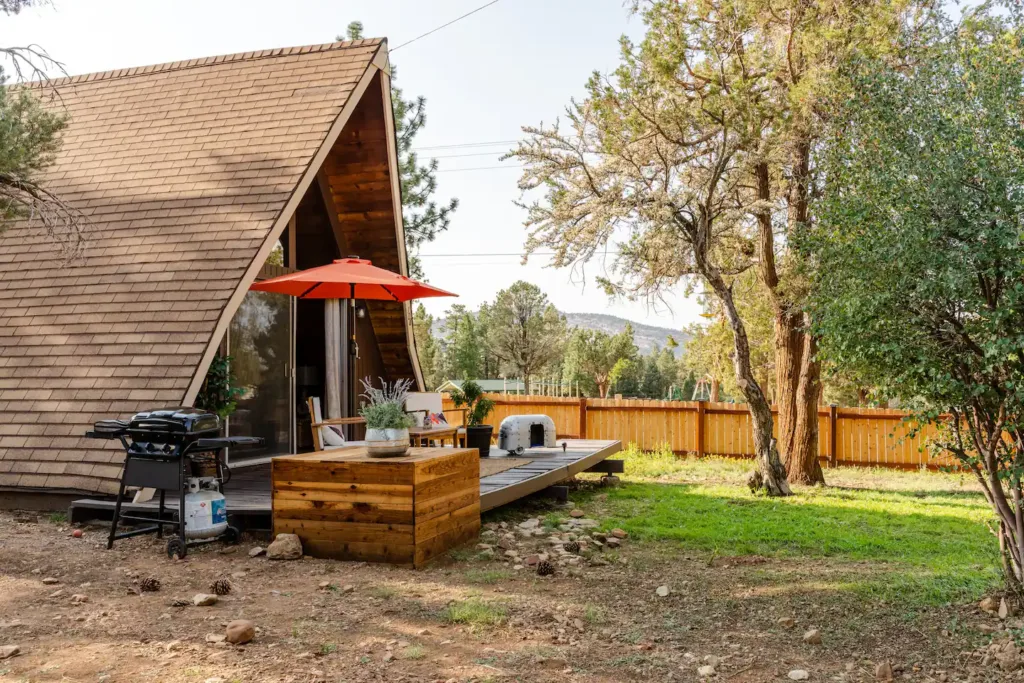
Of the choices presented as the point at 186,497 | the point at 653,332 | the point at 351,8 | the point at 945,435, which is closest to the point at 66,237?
the point at 186,497

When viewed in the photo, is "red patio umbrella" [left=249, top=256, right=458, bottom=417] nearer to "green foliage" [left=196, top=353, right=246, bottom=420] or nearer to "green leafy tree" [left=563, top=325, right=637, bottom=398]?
"green foliage" [left=196, top=353, right=246, bottom=420]

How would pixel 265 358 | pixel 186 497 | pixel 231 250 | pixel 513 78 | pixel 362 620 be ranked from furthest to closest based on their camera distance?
pixel 513 78, pixel 265 358, pixel 231 250, pixel 186 497, pixel 362 620

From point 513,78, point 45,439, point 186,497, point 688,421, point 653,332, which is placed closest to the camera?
point 186,497

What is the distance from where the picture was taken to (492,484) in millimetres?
7562

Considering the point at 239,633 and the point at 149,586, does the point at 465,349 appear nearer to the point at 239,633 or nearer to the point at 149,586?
the point at 149,586

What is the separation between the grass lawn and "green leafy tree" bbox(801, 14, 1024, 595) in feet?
2.34

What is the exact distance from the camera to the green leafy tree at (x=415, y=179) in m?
20.1

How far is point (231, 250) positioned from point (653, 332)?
19435 cm

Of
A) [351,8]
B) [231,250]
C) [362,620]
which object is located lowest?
[362,620]

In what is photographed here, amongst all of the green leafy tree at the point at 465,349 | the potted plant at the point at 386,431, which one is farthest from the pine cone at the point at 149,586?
the green leafy tree at the point at 465,349

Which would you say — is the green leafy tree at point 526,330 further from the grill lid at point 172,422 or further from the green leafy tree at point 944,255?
the green leafy tree at point 944,255

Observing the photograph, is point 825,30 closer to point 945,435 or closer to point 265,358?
point 945,435

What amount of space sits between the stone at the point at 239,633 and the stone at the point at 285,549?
169cm

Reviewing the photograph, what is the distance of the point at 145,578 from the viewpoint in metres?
5.15
